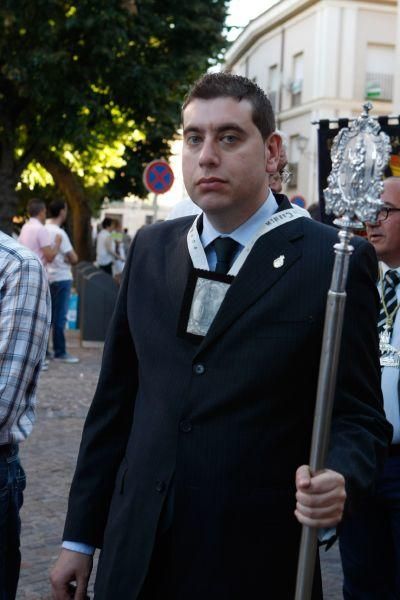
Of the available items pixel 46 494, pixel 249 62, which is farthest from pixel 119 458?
pixel 249 62

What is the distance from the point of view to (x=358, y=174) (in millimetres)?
1957

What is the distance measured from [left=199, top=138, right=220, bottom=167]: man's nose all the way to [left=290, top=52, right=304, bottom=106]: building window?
35.7 metres

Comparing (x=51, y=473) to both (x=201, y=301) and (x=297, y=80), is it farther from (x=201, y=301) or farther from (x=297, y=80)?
(x=297, y=80)

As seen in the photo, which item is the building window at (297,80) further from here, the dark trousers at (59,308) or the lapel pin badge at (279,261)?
the lapel pin badge at (279,261)

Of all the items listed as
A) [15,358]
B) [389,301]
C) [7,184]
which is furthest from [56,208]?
[7,184]

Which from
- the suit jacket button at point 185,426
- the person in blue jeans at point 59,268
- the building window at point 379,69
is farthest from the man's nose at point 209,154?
the building window at point 379,69

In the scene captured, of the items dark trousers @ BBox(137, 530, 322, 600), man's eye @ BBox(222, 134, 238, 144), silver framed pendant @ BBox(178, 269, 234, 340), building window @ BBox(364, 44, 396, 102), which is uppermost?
building window @ BBox(364, 44, 396, 102)

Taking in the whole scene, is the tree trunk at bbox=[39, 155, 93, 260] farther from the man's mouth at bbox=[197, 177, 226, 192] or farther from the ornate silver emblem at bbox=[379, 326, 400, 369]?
the man's mouth at bbox=[197, 177, 226, 192]

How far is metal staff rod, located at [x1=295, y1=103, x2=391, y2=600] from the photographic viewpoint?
6.27 feet

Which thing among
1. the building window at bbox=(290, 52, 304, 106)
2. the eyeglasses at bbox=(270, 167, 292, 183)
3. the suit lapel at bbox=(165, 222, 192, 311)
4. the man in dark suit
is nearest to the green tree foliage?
the building window at bbox=(290, 52, 304, 106)

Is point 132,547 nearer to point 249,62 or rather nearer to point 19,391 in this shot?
point 19,391

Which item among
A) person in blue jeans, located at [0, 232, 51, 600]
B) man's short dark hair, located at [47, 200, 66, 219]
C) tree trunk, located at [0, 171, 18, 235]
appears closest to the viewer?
person in blue jeans, located at [0, 232, 51, 600]

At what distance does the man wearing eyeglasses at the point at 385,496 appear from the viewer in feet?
11.1

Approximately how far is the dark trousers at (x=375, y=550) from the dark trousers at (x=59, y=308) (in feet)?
28.8
